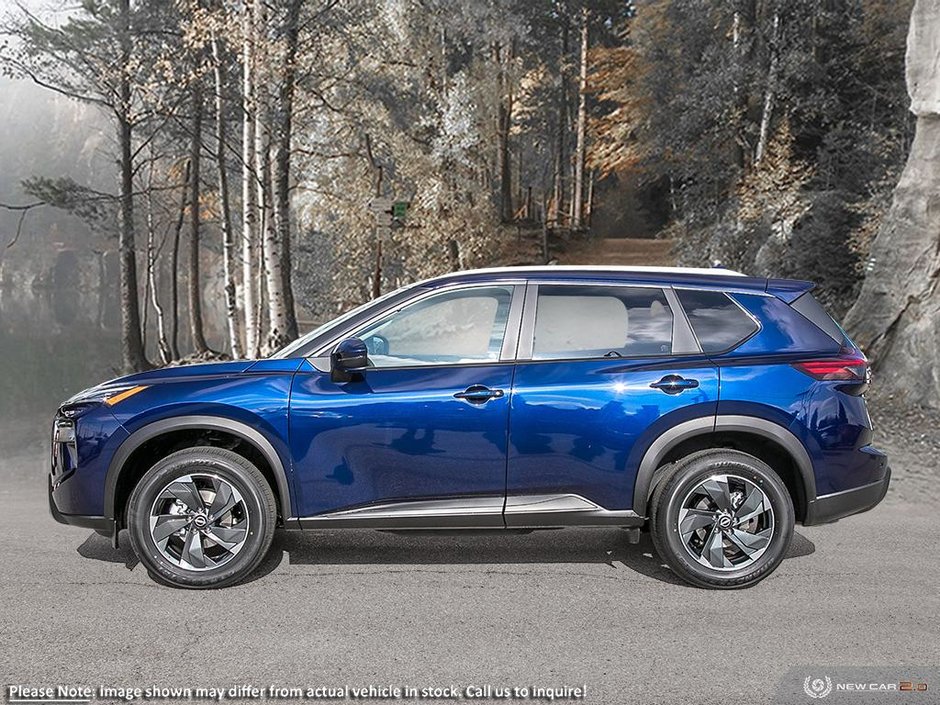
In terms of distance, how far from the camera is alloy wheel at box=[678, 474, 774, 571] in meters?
4.59

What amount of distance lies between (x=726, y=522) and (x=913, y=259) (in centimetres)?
860

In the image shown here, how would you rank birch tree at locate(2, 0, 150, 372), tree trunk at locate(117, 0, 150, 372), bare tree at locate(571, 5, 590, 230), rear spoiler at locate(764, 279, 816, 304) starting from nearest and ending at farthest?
1. rear spoiler at locate(764, 279, 816, 304)
2. birch tree at locate(2, 0, 150, 372)
3. tree trunk at locate(117, 0, 150, 372)
4. bare tree at locate(571, 5, 590, 230)

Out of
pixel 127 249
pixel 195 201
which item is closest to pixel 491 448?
pixel 127 249

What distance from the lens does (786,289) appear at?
4859mm

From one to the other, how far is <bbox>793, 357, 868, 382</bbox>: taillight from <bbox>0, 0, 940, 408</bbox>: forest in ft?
35.8

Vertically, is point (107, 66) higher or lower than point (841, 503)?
higher

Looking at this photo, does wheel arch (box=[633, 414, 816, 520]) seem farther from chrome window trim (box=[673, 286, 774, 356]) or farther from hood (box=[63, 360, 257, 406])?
hood (box=[63, 360, 257, 406])

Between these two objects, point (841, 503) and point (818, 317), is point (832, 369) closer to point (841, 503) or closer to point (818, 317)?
point (818, 317)

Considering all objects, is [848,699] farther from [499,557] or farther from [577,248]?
[577,248]

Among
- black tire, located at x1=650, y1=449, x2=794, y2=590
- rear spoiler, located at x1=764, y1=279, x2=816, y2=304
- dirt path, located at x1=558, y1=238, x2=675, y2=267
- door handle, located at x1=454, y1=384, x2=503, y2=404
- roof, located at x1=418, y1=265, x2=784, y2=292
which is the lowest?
black tire, located at x1=650, y1=449, x2=794, y2=590

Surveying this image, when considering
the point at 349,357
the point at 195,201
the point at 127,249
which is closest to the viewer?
the point at 349,357

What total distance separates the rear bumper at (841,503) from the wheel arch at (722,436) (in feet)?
0.15

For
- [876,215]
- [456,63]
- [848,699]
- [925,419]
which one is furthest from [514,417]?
[456,63]

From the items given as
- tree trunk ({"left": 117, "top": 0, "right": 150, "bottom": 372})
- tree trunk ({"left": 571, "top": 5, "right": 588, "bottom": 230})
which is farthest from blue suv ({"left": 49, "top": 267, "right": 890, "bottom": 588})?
tree trunk ({"left": 571, "top": 5, "right": 588, "bottom": 230})
